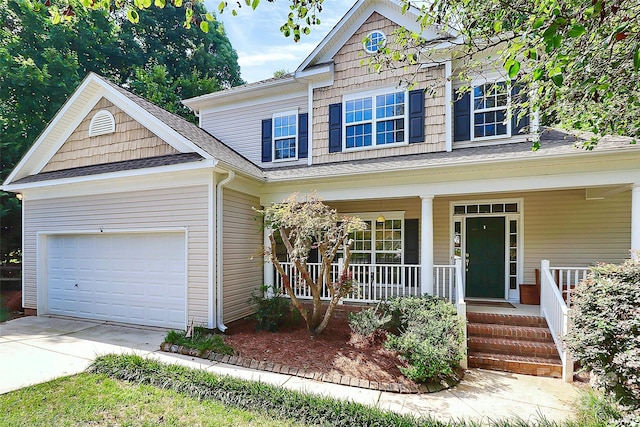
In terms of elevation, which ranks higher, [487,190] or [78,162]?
[78,162]

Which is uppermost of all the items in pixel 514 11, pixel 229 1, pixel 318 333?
pixel 514 11

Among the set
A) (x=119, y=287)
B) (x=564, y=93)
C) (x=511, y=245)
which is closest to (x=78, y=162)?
(x=119, y=287)

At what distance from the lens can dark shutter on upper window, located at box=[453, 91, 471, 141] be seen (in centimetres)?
789

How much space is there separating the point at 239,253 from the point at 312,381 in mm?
3663

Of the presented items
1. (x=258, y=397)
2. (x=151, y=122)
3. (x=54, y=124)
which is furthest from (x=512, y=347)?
(x=54, y=124)

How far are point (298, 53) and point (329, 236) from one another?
248 inches

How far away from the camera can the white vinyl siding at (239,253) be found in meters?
7.13

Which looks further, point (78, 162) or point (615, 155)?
point (78, 162)

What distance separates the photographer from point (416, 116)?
8031 millimetres

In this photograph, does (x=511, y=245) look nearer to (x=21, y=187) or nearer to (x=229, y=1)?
(x=229, y=1)

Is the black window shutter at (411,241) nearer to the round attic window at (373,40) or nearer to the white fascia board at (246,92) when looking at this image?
the round attic window at (373,40)

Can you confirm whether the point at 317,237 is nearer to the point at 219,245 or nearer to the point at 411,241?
the point at 219,245

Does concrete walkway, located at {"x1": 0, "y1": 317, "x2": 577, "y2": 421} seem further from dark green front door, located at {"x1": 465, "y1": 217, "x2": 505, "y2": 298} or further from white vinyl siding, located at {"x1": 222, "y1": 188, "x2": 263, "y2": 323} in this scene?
dark green front door, located at {"x1": 465, "y1": 217, "x2": 505, "y2": 298}

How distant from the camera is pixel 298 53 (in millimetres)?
9477
